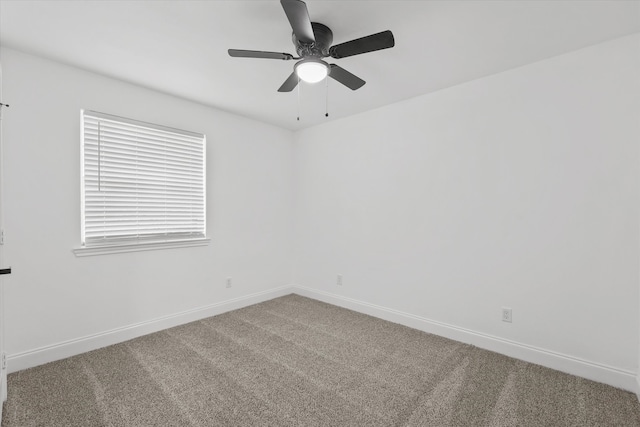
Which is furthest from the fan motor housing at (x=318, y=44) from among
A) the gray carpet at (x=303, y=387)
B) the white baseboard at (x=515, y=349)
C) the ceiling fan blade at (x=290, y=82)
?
the white baseboard at (x=515, y=349)

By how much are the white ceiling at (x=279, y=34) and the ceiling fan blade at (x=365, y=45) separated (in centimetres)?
24

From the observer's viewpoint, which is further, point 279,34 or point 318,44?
point 279,34

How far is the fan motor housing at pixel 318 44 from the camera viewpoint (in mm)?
1904

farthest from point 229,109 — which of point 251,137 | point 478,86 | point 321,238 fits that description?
point 478,86

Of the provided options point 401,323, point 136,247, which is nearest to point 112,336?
point 136,247

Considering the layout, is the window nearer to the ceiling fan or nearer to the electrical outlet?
the ceiling fan

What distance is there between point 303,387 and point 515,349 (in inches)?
72.4

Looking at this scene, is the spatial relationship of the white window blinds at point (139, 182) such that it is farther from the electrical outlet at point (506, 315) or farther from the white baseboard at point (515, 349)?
the electrical outlet at point (506, 315)

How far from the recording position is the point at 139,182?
2994mm

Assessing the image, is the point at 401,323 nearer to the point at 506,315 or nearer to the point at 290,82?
the point at 506,315

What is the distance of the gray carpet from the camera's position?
1.84m

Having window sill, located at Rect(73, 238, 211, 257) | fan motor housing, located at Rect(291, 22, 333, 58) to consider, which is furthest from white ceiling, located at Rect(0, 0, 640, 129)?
window sill, located at Rect(73, 238, 211, 257)

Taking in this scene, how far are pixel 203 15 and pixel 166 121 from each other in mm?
1586

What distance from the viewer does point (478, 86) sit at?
2.76 m
